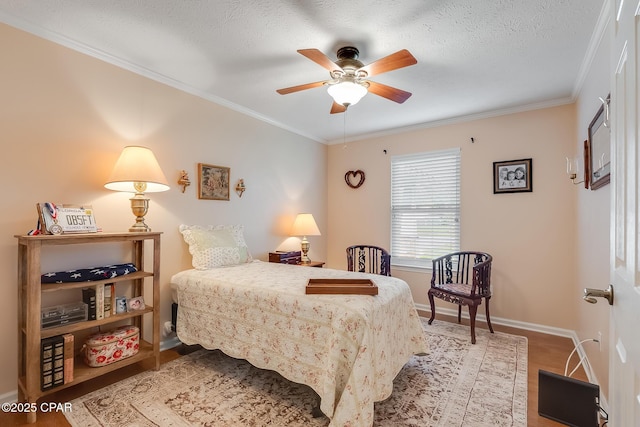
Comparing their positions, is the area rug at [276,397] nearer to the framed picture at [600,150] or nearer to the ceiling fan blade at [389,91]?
the framed picture at [600,150]

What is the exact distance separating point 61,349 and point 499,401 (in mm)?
2836

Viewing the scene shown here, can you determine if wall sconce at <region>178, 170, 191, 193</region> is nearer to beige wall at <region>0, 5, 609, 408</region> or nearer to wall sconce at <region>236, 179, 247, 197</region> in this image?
beige wall at <region>0, 5, 609, 408</region>

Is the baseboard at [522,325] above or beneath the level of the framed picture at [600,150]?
beneath

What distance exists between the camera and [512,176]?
3.44m

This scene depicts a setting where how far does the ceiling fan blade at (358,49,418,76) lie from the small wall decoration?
98.4 inches

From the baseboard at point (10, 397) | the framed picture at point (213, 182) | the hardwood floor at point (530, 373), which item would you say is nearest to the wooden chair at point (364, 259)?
the hardwood floor at point (530, 373)

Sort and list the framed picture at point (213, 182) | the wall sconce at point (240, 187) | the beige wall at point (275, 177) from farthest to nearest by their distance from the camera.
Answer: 1. the wall sconce at point (240, 187)
2. the framed picture at point (213, 182)
3. the beige wall at point (275, 177)

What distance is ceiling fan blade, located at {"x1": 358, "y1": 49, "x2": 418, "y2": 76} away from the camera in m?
1.82

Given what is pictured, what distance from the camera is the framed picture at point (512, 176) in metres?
3.35

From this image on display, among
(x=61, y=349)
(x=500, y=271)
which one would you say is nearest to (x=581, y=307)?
(x=500, y=271)

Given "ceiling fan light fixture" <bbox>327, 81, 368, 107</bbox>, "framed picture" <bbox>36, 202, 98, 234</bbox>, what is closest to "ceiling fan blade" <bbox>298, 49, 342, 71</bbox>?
"ceiling fan light fixture" <bbox>327, 81, 368, 107</bbox>

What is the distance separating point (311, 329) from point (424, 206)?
2.74 meters

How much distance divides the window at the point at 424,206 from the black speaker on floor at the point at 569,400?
7.51 feet

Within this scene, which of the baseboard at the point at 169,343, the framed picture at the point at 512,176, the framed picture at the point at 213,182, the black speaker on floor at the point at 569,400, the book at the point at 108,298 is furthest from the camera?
the framed picture at the point at 512,176
